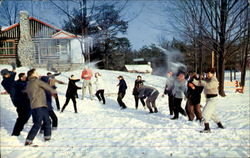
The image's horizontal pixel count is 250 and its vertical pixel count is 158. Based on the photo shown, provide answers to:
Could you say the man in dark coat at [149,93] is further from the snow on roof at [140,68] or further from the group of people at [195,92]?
the snow on roof at [140,68]

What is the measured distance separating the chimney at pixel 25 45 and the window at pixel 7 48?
13 cm

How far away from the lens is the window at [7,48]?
360cm

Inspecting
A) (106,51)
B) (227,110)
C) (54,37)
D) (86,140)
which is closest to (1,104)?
(54,37)

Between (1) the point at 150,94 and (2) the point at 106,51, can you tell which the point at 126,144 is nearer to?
(2) the point at 106,51

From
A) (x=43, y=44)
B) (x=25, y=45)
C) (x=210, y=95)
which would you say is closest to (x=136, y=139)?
(x=210, y=95)

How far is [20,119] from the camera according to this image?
4.04 m

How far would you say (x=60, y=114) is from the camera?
5.73 metres

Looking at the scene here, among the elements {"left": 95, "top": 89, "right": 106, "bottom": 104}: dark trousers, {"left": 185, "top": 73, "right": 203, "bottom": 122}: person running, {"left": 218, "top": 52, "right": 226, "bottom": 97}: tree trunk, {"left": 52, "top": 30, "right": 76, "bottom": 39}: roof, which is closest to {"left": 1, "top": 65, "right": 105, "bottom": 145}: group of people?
{"left": 52, "top": 30, "right": 76, "bottom": 39}: roof

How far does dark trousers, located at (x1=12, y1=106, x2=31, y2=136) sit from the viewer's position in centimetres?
394

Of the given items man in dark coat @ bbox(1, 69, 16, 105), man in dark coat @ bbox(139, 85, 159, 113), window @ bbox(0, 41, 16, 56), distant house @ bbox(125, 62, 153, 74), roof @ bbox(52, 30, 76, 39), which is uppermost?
roof @ bbox(52, 30, 76, 39)

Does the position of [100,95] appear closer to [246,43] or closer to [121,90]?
[121,90]

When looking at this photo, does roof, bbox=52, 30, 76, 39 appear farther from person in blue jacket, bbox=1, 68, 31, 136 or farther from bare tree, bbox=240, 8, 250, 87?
bare tree, bbox=240, 8, 250, 87

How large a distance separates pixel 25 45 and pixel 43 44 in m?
0.35

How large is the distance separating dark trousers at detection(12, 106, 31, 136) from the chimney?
0.98 m
